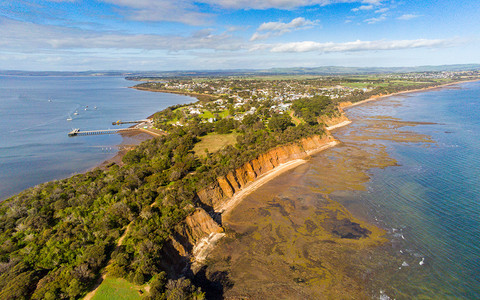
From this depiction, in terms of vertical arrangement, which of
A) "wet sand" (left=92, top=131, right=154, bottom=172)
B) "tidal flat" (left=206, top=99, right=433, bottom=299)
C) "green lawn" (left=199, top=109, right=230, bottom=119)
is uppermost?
"green lawn" (left=199, top=109, right=230, bottom=119)

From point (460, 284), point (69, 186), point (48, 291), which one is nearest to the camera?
point (48, 291)

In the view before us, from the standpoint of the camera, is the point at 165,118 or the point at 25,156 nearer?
the point at 25,156

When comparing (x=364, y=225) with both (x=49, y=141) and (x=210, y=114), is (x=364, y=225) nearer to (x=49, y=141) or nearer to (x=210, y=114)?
(x=210, y=114)

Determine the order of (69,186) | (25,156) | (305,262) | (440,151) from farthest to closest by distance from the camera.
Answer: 1. (25,156)
2. (440,151)
3. (69,186)
4. (305,262)

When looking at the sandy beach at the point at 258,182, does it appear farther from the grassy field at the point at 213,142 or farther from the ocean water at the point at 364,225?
the grassy field at the point at 213,142

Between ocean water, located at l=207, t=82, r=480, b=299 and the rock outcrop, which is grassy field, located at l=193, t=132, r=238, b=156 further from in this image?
ocean water, located at l=207, t=82, r=480, b=299

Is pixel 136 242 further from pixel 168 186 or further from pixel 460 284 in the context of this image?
pixel 460 284

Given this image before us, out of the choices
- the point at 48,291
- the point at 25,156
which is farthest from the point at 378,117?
the point at 25,156

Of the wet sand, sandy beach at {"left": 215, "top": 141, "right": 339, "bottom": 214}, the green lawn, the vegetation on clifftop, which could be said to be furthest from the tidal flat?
the green lawn
